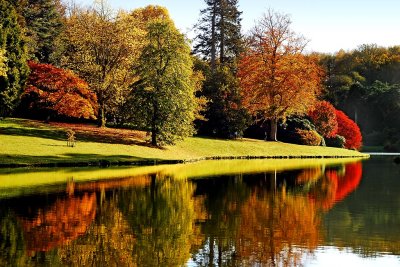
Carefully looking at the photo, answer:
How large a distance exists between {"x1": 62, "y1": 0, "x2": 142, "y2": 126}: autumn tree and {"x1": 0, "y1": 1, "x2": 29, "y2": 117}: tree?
5.48 meters

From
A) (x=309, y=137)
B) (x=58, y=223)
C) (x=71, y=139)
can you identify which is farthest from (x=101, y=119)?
(x=58, y=223)

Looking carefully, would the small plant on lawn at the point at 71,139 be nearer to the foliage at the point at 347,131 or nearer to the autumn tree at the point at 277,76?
the autumn tree at the point at 277,76

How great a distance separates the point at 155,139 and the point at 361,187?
84.5 feet

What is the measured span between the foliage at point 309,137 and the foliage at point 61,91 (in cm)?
2891

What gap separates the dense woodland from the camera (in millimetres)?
52594

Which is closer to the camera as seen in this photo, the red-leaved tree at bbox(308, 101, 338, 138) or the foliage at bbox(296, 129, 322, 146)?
the foliage at bbox(296, 129, 322, 146)

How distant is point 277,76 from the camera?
7025 cm

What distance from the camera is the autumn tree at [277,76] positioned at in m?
69.3

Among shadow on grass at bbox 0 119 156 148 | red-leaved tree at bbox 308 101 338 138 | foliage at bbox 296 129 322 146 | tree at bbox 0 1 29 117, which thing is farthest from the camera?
red-leaved tree at bbox 308 101 338 138

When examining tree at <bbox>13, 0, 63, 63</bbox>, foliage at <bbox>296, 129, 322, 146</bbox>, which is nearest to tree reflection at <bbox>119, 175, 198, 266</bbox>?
tree at <bbox>13, 0, 63, 63</bbox>

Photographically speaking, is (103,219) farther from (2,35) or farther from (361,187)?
(2,35)

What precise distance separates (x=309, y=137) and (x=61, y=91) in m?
33.5

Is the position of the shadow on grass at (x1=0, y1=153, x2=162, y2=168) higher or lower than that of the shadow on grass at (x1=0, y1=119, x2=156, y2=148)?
lower

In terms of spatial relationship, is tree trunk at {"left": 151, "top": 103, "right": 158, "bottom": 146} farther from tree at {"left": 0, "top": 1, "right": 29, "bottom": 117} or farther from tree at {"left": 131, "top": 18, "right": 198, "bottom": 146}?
tree at {"left": 0, "top": 1, "right": 29, "bottom": 117}
